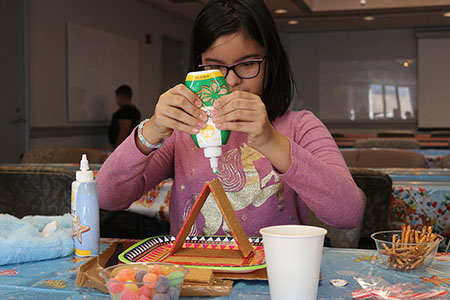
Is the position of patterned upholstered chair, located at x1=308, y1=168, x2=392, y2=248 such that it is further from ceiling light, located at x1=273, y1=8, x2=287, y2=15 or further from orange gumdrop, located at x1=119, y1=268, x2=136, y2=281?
ceiling light, located at x1=273, y1=8, x2=287, y2=15

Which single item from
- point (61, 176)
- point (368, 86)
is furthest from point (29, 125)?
point (368, 86)

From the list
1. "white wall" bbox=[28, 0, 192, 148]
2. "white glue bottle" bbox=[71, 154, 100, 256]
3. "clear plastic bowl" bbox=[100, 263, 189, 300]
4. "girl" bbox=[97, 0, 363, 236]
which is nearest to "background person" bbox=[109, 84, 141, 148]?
"white wall" bbox=[28, 0, 192, 148]

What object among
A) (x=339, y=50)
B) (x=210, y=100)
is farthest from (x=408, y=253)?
(x=339, y=50)

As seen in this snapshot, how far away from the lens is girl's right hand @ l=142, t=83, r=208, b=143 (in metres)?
0.98

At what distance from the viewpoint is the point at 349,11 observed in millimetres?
7590

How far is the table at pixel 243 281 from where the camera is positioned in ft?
2.86

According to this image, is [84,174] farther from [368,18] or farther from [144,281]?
[368,18]

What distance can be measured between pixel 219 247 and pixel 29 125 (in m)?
4.39

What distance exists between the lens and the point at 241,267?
0.92 meters

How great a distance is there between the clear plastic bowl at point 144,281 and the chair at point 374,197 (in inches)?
55.9

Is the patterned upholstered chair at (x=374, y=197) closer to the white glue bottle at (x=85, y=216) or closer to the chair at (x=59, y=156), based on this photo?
the white glue bottle at (x=85, y=216)

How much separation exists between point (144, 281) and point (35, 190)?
5.17ft

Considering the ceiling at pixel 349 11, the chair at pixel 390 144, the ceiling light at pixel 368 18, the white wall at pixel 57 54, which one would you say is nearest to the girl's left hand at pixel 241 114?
the chair at pixel 390 144

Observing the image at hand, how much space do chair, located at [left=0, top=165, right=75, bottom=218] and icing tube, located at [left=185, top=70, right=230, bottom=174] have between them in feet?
4.01
